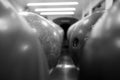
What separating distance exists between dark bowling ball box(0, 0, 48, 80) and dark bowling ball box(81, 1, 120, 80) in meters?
0.12

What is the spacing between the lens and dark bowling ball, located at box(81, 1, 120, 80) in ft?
0.91

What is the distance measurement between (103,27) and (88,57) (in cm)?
8

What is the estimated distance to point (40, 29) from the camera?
1.83 ft

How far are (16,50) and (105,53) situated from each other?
0.62ft

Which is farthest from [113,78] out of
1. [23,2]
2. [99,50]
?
[23,2]

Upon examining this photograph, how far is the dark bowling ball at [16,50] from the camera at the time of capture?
26 cm

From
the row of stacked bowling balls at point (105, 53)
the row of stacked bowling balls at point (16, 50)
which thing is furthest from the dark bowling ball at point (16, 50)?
the row of stacked bowling balls at point (105, 53)

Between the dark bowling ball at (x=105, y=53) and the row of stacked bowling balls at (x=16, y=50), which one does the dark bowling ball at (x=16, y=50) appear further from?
the dark bowling ball at (x=105, y=53)

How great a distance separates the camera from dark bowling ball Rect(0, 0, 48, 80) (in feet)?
0.84

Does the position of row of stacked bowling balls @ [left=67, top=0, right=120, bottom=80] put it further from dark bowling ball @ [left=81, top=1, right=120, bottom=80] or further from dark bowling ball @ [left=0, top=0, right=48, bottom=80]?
dark bowling ball @ [left=0, top=0, right=48, bottom=80]

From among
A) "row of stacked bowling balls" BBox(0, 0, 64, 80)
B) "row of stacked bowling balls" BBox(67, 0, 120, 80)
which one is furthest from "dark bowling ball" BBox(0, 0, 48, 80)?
"row of stacked bowling balls" BBox(67, 0, 120, 80)

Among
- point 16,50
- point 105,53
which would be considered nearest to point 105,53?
point 105,53

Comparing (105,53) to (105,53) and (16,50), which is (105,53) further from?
(16,50)

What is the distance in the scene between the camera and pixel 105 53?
30 cm
